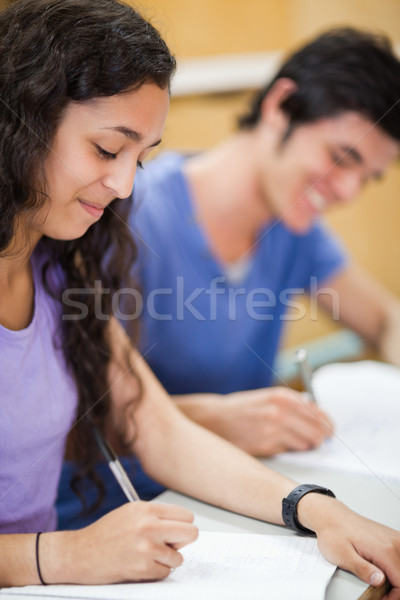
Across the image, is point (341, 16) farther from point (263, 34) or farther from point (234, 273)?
point (234, 273)

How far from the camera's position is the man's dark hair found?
114cm

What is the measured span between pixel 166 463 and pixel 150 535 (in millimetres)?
241

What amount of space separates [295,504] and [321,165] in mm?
703

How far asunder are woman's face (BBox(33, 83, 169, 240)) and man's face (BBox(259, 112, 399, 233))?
1.84 ft

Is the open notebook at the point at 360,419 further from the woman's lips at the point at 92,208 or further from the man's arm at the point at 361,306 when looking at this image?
the woman's lips at the point at 92,208

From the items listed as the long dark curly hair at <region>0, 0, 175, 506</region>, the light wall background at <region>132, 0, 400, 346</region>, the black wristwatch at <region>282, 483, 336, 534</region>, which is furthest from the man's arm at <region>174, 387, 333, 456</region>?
the light wall background at <region>132, 0, 400, 346</region>

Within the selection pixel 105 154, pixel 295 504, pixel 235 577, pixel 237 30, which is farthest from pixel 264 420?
pixel 237 30

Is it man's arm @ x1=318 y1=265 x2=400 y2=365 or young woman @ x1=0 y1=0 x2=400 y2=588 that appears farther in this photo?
man's arm @ x1=318 y1=265 x2=400 y2=365

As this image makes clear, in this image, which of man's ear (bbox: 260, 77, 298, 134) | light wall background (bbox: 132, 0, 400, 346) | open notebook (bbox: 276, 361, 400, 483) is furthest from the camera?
light wall background (bbox: 132, 0, 400, 346)

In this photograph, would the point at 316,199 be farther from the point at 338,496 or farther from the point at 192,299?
the point at 338,496

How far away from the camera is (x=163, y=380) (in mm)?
1297

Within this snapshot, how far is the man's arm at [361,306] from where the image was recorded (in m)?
1.46

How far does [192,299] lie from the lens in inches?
50.0

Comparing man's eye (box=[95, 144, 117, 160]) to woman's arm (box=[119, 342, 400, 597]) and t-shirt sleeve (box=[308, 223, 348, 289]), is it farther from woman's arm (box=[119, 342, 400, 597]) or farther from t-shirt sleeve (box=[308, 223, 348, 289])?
t-shirt sleeve (box=[308, 223, 348, 289])
